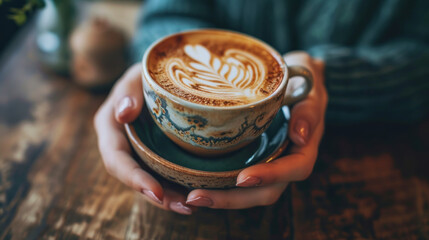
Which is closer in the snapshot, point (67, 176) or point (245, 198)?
point (245, 198)

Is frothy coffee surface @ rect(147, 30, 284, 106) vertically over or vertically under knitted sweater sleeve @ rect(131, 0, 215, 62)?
over

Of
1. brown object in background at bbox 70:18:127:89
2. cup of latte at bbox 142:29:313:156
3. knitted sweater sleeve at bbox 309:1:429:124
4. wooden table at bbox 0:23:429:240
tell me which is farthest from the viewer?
brown object in background at bbox 70:18:127:89

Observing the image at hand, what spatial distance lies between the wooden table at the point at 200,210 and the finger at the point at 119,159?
99mm

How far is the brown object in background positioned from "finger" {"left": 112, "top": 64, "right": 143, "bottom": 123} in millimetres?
313

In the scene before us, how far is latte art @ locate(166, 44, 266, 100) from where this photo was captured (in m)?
0.52

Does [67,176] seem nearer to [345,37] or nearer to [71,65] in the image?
[71,65]

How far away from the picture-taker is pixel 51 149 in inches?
28.7

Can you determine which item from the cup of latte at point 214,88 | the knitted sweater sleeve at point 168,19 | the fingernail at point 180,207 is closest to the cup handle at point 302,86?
the cup of latte at point 214,88

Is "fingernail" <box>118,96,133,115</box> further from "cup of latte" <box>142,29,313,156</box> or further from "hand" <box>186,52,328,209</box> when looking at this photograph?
"hand" <box>186,52,328,209</box>

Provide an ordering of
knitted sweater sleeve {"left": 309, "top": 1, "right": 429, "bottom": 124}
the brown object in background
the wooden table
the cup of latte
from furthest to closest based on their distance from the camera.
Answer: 1. the brown object in background
2. knitted sweater sleeve {"left": 309, "top": 1, "right": 429, "bottom": 124}
3. the wooden table
4. the cup of latte

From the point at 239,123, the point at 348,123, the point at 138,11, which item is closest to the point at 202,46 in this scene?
the point at 239,123

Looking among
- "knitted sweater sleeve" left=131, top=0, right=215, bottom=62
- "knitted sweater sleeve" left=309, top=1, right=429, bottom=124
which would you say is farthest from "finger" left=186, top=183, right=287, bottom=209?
"knitted sweater sleeve" left=131, top=0, right=215, bottom=62

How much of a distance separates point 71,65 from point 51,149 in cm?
36

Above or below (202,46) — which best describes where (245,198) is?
below
